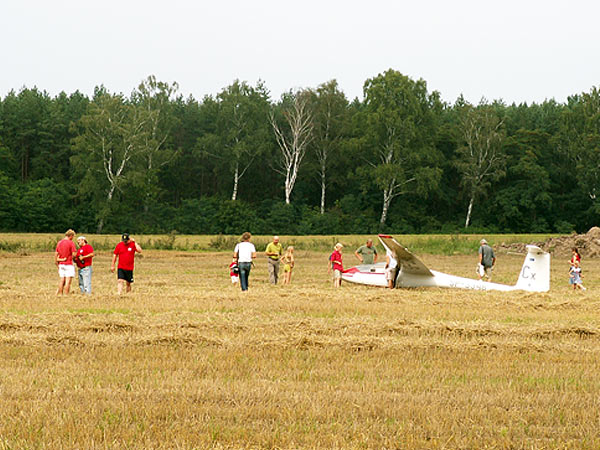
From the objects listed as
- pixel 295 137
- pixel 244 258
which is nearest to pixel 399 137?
pixel 295 137

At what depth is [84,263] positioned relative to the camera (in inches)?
644

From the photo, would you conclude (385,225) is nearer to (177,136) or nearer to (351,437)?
(177,136)

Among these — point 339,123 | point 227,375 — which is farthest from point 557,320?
point 339,123

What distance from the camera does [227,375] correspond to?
7715 millimetres

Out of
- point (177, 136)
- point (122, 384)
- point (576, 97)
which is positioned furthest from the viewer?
point (576, 97)

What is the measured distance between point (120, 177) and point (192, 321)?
49.1m

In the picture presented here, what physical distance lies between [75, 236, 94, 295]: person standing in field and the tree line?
141 ft

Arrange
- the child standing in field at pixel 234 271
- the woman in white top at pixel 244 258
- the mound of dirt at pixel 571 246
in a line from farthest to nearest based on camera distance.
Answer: the mound of dirt at pixel 571 246, the child standing in field at pixel 234 271, the woman in white top at pixel 244 258

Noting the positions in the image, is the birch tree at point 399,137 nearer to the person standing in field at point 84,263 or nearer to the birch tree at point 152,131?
the birch tree at point 152,131

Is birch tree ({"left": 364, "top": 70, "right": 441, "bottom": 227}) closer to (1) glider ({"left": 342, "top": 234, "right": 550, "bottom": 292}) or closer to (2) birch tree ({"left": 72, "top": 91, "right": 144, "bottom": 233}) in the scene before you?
(2) birch tree ({"left": 72, "top": 91, "right": 144, "bottom": 233})

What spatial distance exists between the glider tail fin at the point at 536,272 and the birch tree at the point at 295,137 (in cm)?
4560

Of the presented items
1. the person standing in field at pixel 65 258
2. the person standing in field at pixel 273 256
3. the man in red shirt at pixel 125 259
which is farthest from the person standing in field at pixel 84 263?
the person standing in field at pixel 273 256

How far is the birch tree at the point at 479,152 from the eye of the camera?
64.0 m

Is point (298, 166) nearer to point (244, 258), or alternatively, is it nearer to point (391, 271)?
point (391, 271)
